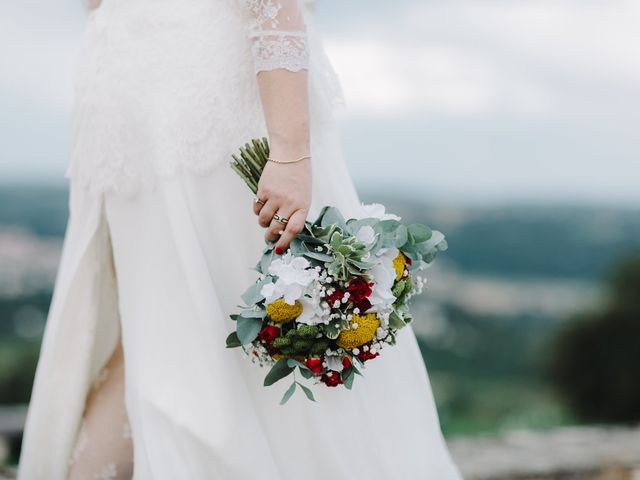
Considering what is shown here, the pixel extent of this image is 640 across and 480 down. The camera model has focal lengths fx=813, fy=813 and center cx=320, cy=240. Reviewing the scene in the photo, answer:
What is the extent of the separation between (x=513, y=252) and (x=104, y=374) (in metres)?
5.24

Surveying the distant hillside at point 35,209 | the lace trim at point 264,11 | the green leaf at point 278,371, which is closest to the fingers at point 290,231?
the green leaf at point 278,371

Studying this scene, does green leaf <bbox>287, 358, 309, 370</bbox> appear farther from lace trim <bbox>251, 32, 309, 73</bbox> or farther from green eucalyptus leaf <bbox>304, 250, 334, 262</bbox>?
lace trim <bbox>251, 32, 309, 73</bbox>

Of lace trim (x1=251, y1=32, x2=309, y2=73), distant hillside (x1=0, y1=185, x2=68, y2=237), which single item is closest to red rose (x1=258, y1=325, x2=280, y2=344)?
lace trim (x1=251, y1=32, x2=309, y2=73)

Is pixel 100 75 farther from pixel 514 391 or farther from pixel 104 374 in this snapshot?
pixel 514 391

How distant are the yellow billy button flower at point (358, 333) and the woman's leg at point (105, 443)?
648 mm

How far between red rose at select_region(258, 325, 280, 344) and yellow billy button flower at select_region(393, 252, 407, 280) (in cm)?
26

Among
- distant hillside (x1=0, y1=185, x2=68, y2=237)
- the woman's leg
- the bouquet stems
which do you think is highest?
the bouquet stems

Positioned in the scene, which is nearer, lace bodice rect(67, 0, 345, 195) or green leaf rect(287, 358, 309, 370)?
green leaf rect(287, 358, 309, 370)

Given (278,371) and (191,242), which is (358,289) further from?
(191,242)

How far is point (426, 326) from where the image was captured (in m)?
6.21

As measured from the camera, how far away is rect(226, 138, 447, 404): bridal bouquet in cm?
150

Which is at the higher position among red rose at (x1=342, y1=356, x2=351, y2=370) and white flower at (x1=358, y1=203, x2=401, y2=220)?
white flower at (x1=358, y1=203, x2=401, y2=220)

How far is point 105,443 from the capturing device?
1.87 meters

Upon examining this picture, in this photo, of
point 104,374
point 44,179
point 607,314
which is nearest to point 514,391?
point 607,314
